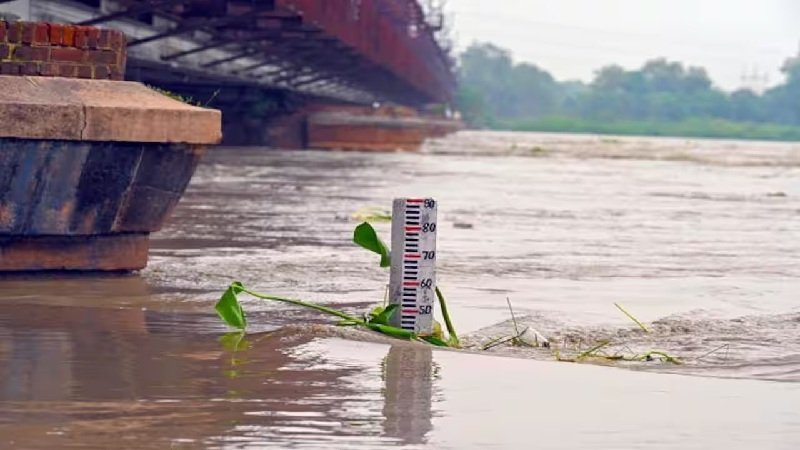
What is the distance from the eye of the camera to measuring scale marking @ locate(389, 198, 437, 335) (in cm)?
779

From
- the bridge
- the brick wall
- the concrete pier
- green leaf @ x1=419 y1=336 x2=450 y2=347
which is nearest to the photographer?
green leaf @ x1=419 y1=336 x2=450 y2=347

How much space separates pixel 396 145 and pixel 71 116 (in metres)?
54.5

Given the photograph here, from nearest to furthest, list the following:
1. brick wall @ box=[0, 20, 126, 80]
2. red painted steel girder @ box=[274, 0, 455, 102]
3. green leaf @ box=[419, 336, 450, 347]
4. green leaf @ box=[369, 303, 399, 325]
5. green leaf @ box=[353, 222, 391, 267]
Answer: green leaf @ box=[419, 336, 450, 347]
green leaf @ box=[369, 303, 399, 325]
green leaf @ box=[353, 222, 391, 267]
brick wall @ box=[0, 20, 126, 80]
red painted steel girder @ box=[274, 0, 455, 102]

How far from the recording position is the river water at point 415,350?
5.52 m

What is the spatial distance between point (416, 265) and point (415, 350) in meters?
0.52

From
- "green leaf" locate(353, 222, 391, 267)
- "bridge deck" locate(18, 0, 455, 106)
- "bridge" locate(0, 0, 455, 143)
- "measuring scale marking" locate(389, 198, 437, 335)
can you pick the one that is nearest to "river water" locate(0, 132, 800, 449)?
"measuring scale marking" locate(389, 198, 437, 335)

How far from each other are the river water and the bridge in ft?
8.55

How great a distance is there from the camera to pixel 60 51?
32.3 feet

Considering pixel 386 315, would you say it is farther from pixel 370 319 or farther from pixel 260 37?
pixel 260 37

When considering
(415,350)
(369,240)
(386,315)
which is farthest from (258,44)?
(415,350)

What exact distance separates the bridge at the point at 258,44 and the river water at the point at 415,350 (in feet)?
8.55

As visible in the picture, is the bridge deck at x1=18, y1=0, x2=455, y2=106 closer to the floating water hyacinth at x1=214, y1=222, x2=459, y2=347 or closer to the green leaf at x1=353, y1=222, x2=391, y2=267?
the green leaf at x1=353, y1=222, x2=391, y2=267

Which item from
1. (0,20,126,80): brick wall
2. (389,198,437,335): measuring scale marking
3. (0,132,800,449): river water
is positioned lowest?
(0,132,800,449): river water

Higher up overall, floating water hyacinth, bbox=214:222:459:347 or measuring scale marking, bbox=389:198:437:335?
measuring scale marking, bbox=389:198:437:335
